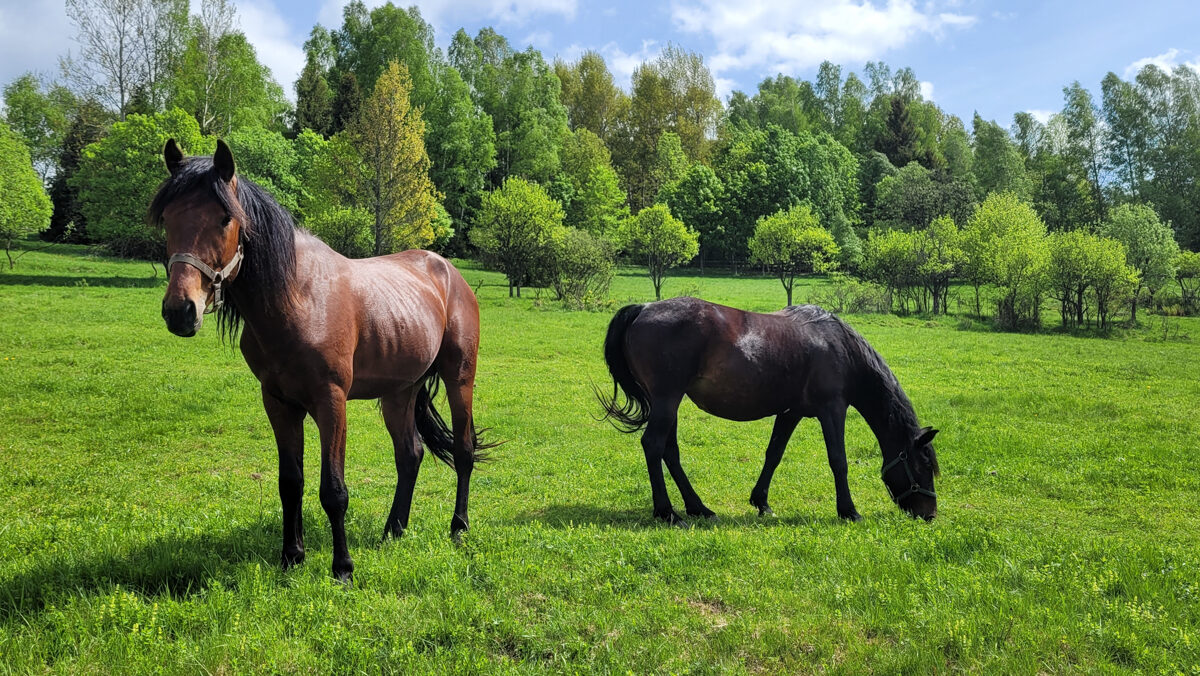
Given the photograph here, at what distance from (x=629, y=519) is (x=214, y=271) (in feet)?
15.2

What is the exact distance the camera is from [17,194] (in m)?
30.0

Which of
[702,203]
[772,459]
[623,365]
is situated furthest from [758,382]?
[702,203]

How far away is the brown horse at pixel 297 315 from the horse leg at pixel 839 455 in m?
3.92

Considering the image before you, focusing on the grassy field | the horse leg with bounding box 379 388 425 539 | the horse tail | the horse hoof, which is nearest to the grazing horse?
the grassy field

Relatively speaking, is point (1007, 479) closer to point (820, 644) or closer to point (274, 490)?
point (820, 644)

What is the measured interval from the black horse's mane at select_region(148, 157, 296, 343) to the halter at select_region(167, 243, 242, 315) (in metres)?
0.09

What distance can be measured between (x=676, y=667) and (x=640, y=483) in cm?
536

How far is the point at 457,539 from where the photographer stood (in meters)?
5.17

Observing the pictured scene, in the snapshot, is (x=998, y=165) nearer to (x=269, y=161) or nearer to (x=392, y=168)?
(x=392, y=168)

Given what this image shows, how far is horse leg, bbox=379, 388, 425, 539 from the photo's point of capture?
5.57 meters

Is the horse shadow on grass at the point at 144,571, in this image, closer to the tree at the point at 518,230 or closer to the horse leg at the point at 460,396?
the horse leg at the point at 460,396

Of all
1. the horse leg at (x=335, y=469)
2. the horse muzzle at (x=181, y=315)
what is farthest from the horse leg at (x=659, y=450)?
the horse muzzle at (x=181, y=315)

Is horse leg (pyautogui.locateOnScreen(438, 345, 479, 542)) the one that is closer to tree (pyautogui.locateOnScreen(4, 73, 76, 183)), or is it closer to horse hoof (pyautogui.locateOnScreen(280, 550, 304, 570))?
horse hoof (pyautogui.locateOnScreen(280, 550, 304, 570))

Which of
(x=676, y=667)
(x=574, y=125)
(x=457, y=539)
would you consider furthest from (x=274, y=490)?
(x=574, y=125)
